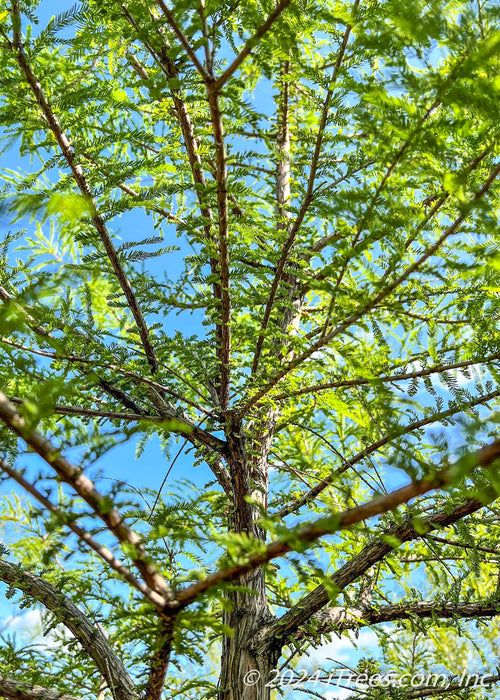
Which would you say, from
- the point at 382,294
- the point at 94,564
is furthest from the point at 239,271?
the point at 94,564

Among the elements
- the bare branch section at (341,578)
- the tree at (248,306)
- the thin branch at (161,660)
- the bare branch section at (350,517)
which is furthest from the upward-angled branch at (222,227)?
the thin branch at (161,660)

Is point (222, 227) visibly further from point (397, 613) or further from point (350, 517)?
point (397, 613)

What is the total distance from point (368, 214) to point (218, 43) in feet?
2.27

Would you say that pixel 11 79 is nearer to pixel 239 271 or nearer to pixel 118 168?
pixel 118 168

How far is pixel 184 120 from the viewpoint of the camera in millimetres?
1754

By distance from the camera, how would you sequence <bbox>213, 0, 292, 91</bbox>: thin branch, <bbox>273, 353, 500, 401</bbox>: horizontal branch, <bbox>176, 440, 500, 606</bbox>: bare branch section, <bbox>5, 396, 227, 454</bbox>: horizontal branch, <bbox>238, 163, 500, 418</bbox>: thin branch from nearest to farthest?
1. <bbox>176, 440, 500, 606</bbox>: bare branch section
2. <bbox>213, 0, 292, 91</bbox>: thin branch
3. <bbox>238, 163, 500, 418</bbox>: thin branch
4. <bbox>273, 353, 500, 401</bbox>: horizontal branch
5. <bbox>5, 396, 227, 454</bbox>: horizontal branch

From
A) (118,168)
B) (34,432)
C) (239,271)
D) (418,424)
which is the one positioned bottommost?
(34,432)

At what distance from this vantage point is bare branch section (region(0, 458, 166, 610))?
807 mm

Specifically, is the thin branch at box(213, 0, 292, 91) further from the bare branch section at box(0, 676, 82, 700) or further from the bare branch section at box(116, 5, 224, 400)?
the bare branch section at box(0, 676, 82, 700)

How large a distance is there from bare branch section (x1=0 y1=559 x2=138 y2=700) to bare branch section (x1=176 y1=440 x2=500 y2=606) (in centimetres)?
166

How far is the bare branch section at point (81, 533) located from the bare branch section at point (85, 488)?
17mm

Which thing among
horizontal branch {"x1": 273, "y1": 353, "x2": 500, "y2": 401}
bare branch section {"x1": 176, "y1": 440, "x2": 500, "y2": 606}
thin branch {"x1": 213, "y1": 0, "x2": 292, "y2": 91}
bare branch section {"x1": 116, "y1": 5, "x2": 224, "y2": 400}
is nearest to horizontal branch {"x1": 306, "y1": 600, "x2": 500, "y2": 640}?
horizontal branch {"x1": 273, "y1": 353, "x2": 500, "y2": 401}

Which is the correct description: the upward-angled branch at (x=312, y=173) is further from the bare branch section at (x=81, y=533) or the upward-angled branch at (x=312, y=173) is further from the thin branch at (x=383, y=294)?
the bare branch section at (x=81, y=533)

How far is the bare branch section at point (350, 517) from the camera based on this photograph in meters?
0.66
